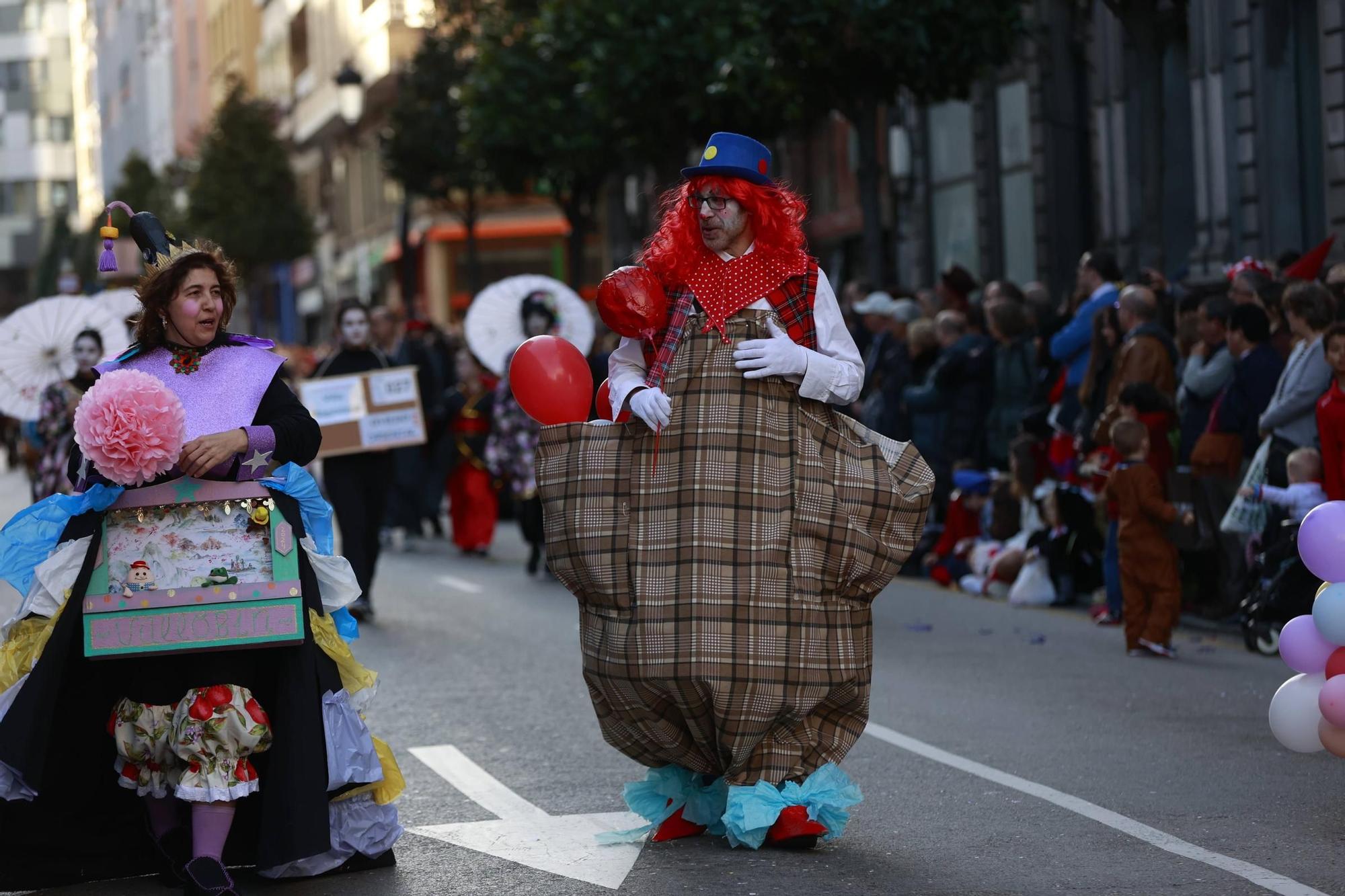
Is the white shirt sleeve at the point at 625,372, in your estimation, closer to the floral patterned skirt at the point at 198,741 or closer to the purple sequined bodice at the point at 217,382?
the purple sequined bodice at the point at 217,382

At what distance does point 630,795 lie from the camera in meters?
6.57

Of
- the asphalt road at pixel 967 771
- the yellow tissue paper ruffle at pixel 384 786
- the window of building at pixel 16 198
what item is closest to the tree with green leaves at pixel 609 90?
the asphalt road at pixel 967 771

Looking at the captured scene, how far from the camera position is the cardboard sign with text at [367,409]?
1340 centimetres

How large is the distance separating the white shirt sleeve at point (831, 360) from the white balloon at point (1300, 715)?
1.69m

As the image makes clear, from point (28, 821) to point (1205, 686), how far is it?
5.64 m

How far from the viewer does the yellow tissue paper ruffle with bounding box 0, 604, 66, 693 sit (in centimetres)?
589

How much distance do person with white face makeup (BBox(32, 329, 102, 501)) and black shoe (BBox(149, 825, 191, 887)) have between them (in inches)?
245

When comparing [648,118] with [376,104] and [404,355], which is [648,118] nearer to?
[404,355]

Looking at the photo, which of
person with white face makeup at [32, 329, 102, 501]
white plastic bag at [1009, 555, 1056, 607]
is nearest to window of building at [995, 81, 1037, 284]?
white plastic bag at [1009, 555, 1056, 607]

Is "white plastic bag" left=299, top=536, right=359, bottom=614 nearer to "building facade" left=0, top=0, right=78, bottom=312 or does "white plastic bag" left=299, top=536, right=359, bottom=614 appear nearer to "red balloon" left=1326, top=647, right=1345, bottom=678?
"red balloon" left=1326, top=647, right=1345, bottom=678

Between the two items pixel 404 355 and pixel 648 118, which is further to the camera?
pixel 648 118

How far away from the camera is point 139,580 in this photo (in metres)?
5.87

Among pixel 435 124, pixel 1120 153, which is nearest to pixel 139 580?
pixel 1120 153

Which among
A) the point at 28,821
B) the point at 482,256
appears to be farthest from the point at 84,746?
the point at 482,256
